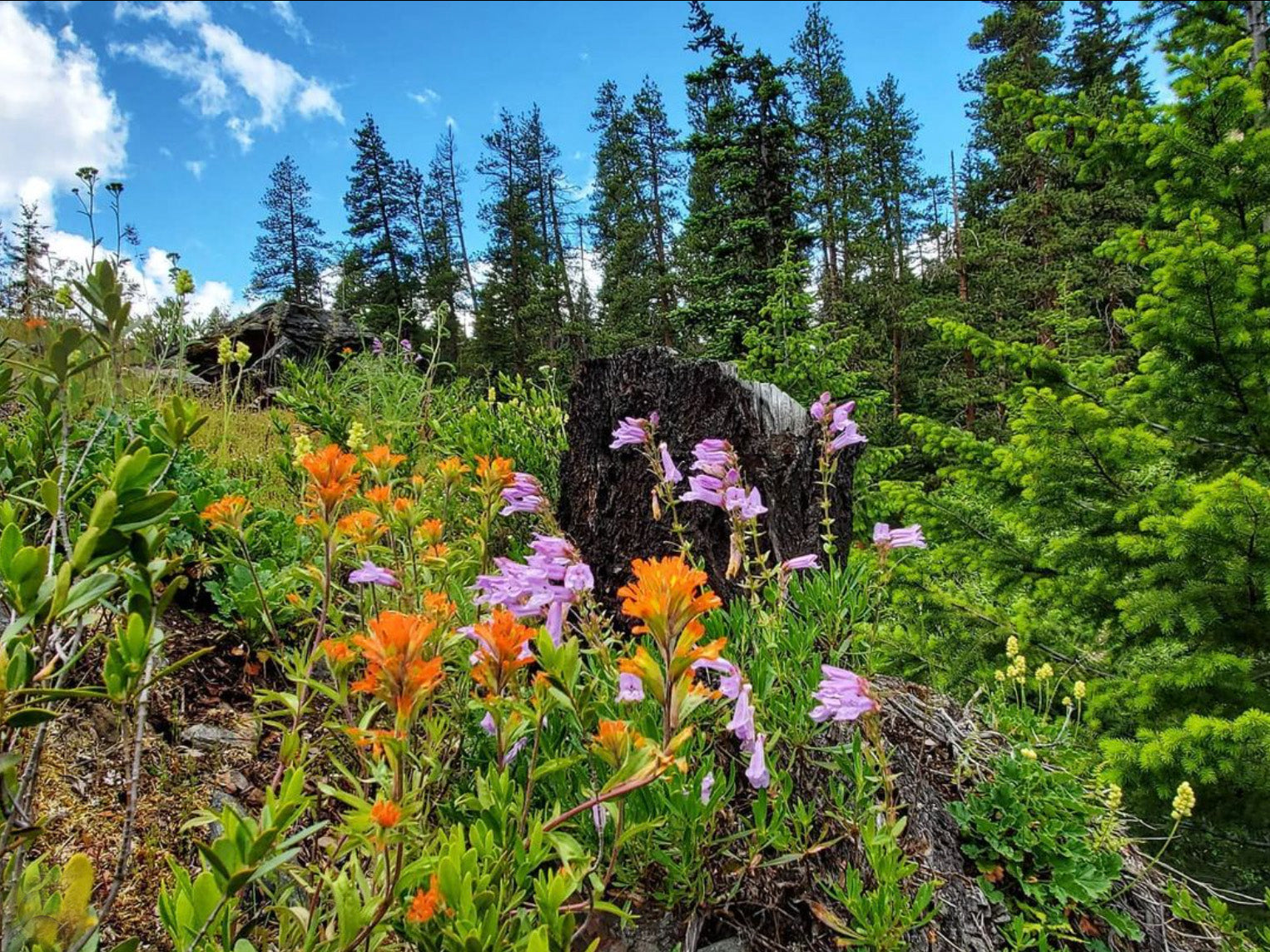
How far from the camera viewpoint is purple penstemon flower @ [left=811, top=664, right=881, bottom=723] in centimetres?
110

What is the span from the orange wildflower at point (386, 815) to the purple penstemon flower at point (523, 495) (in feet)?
2.70

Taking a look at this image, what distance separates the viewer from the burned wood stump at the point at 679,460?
98.9 inches

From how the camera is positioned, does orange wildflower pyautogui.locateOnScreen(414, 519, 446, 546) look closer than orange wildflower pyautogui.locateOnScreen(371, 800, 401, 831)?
No

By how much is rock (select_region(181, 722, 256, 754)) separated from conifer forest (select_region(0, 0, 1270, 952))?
0.03 ft

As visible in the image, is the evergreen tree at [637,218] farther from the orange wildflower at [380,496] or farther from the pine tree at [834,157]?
the orange wildflower at [380,496]

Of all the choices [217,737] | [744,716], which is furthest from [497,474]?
[217,737]

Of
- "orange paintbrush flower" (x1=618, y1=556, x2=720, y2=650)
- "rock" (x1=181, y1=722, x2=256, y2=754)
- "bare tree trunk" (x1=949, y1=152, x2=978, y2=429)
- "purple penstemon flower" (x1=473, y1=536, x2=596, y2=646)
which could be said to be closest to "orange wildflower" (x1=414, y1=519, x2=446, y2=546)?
"purple penstemon flower" (x1=473, y1=536, x2=596, y2=646)

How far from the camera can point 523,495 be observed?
167cm

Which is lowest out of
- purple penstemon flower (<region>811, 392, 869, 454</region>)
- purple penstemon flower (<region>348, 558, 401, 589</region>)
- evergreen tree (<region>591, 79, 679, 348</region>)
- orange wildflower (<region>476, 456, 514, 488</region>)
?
purple penstemon flower (<region>348, 558, 401, 589</region>)

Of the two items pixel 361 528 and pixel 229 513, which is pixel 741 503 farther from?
pixel 229 513

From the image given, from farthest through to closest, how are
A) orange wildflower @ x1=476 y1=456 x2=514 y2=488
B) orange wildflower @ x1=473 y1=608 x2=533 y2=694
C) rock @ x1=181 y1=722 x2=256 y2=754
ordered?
rock @ x1=181 y1=722 x2=256 y2=754 → orange wildflower @ x1=476 y1=456 x2=514 y2=488 → orange wildflower @ x1=473 y1=608 x2=533 y2=694

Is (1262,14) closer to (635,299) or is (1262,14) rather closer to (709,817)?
(709,817)

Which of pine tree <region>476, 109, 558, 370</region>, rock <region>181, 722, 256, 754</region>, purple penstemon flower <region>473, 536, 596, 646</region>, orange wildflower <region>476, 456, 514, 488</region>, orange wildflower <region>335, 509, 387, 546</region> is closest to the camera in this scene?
purple penstemon flower <region>473, 536, 596, 646</region>

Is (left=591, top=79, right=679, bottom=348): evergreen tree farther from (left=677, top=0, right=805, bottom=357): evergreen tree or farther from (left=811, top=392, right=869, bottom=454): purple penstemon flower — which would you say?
(left=811, top=392, right=869, bottom=454): purple penstemon flower
